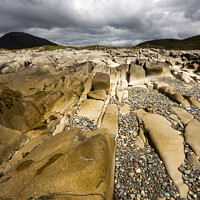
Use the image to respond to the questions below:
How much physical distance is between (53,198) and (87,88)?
48.7 feet

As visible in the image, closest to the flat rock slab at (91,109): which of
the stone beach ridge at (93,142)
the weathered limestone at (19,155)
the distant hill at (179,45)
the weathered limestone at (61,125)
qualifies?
the stone beach ridge at (93,142)

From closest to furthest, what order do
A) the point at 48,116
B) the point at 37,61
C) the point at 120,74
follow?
the point at 48,116, the point at 120,74, the point at 37,61

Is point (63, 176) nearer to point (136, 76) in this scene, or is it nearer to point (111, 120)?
point (111, 120)

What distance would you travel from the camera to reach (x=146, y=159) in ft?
28.5

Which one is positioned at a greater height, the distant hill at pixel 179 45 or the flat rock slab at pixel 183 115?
the distant hill at pixel 179 45

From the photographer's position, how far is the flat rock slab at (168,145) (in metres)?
7.36

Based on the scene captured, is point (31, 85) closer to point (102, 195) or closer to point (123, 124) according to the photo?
point (123, 124)

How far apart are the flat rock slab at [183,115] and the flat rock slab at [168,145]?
1.89m

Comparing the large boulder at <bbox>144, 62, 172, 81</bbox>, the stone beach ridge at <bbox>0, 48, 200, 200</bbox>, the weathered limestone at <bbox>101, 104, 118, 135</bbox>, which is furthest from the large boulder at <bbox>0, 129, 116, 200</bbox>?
the large boulder at <bbox>144, 62, 172, 81</bbox>

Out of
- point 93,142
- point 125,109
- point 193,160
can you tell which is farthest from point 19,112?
point 193,160

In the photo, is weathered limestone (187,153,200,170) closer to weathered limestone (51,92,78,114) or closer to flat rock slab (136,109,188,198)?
flat rock slab (136,109,188,198)

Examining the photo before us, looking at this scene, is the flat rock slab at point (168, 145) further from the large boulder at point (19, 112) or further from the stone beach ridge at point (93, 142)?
the large boulder at point (19, 112)

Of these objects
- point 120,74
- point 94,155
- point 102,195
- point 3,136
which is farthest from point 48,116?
point 120,74

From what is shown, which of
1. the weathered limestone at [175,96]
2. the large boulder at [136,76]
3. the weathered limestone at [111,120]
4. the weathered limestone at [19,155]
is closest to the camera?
the weathered limestone at [19,155]
